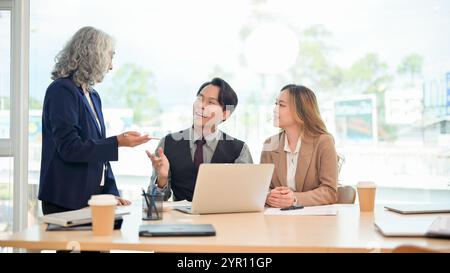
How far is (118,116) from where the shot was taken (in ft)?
13.1

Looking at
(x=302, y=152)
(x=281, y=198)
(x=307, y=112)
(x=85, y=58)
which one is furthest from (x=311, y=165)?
(x=85, y=58)

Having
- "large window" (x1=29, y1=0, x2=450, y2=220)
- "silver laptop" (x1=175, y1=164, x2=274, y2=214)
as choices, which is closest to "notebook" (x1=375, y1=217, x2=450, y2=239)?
"silver laptop" (x1=175, y1=164, x2=274, y2=214)

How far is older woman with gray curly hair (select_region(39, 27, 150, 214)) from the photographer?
2.45 meters

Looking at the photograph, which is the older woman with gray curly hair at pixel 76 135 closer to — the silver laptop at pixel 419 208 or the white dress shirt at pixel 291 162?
the white dress shirt at pixel 291 162

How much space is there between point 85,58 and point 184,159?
73 cm

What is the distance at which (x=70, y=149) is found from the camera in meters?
2.43

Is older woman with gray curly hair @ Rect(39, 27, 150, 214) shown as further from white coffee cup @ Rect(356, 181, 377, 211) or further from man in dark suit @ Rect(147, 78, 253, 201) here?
white coffee cup @ Rect(356, 181, 377, 211)

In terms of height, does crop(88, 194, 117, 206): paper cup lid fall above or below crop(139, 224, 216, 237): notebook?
above

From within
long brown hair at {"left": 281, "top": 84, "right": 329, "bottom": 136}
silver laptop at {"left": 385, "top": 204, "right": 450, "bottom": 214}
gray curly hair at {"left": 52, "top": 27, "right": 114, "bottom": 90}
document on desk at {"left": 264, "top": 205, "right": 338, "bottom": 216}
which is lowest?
document on desk at {"left": 264, "top": 205, "right": 338, "bottom": 216}

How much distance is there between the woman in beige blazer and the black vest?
7.8 inches

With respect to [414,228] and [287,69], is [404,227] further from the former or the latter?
[287,69]

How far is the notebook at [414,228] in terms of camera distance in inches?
62.1
